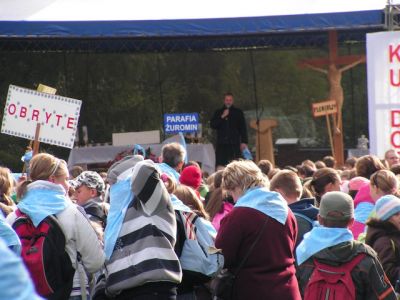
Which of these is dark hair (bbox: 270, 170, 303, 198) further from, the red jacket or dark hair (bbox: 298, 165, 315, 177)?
dark hair (bbox: 298, 165, 315, 177)

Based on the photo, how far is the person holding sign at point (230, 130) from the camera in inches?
654

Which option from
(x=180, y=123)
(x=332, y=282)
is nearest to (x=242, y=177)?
(x=332, y=282)

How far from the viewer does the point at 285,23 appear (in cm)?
1413

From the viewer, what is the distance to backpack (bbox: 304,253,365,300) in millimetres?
4305

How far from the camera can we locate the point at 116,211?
457 centimetres

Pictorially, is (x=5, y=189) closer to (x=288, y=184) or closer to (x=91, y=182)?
(x=91, y=182)

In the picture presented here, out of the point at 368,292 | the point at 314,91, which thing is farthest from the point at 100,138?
the point at 368,292

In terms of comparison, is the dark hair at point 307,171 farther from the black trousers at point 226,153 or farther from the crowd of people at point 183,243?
the black trousers at point 226,153

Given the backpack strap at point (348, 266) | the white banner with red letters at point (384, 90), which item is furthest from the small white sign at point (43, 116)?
the backpack strap at point (348, 266)

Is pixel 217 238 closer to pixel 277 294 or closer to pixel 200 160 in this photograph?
pixel 277 294

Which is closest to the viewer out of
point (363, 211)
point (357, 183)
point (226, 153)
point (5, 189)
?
point (5, 189)

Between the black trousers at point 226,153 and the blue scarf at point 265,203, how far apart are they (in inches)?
471

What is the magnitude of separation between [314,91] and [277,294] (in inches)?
654

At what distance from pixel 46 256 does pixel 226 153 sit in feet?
40.7
